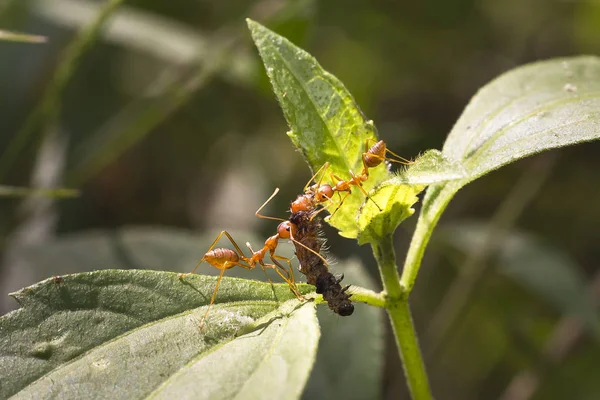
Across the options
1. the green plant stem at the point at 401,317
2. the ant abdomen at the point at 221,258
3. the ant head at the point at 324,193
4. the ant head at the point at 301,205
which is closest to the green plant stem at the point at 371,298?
the green plant stem at the point at 401,317

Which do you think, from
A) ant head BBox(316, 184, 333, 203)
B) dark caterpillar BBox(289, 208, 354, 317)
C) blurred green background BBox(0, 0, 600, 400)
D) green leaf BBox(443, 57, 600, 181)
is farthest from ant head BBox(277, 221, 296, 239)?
blurred green background BBox(0, 0, 600, 400)

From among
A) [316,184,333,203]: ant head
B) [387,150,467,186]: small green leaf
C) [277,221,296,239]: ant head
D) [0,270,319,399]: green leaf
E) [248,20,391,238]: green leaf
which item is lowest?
[0,270,319,399]: green leaf

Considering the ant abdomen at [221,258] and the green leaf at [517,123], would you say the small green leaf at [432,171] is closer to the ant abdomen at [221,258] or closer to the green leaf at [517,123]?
the green leaf at [517,123]

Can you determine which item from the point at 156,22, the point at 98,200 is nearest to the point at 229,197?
the point at 98,200

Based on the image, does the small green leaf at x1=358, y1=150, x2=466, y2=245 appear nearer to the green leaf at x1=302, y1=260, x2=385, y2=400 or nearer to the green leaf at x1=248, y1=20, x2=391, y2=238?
the green leaf at x1=248, y1=20, x2=391, y2=238

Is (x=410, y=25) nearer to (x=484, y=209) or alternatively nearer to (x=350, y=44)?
(x=350, y=44)
